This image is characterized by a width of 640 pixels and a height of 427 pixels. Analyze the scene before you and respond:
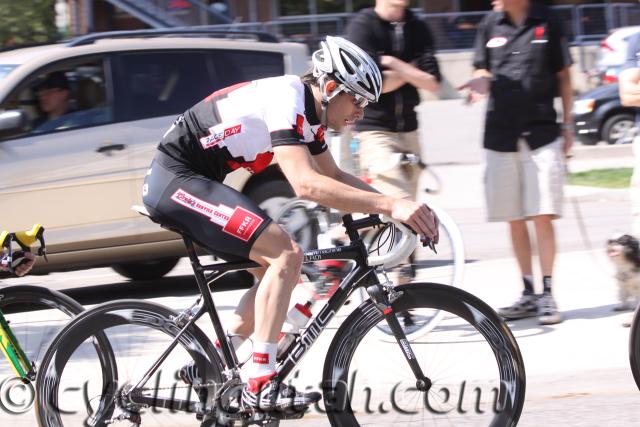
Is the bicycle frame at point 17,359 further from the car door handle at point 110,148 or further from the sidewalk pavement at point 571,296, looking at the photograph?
the car door handle at point 110,148

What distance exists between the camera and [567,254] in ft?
30.5

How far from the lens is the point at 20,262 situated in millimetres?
4844

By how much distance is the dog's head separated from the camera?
6637mm

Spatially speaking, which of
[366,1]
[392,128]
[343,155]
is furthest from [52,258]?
→ [366,1]

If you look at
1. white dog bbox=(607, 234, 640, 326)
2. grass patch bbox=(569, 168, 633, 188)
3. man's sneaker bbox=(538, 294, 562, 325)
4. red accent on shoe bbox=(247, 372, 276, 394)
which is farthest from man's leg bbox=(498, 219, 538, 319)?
grass patch bbox=(569, 168, 633, 188)

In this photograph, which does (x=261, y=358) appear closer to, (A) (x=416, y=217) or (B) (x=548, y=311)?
(A) (x=416, y=217)

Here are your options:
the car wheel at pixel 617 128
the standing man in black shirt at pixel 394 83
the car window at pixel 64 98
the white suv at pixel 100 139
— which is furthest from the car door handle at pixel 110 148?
the car wheel at pixel 617 128

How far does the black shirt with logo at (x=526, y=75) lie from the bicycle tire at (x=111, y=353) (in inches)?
122

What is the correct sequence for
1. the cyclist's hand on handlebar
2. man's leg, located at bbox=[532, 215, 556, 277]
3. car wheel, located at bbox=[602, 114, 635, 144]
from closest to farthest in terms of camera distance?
the cyclist's hand on handlebar → man's leg, located at bbox=[532, 215, 556, 277] → car wheel, located at bbox=[602, 114, 635, 144]

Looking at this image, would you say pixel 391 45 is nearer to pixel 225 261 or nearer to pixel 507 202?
pixel 507 202

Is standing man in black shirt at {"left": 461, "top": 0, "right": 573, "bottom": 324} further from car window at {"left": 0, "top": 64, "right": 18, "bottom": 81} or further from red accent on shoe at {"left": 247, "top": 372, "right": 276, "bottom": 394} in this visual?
car window at {"left": 0, "top": 64, "right": 18, "bottom": 81}

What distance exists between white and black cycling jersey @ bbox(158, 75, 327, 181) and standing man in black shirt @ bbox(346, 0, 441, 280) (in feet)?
7.26

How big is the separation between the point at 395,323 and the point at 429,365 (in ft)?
0.90

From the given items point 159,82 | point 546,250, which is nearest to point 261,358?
point 546,250
